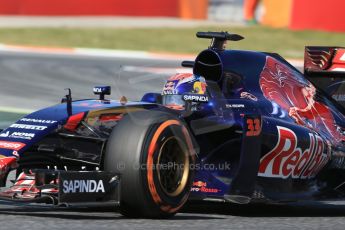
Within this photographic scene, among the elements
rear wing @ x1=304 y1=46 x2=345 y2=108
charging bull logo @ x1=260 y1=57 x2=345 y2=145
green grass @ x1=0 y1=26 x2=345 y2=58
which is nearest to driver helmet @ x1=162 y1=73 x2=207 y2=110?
charging bull logo @ x1=260 y1=57 x2=345 y2=145

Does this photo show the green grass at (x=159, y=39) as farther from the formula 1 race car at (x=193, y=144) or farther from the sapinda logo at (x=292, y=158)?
the sapinda logo at (x=292, y=158)

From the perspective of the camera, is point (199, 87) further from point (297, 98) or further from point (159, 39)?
point (159, 39)

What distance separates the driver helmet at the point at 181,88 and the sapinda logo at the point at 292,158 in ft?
2.18

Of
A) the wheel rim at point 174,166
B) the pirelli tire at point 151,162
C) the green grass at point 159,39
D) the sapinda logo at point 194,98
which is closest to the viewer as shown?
the pirelli tire at point 151,162

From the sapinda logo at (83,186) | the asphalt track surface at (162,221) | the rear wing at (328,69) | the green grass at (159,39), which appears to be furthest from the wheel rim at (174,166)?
the green grass at (159,39)

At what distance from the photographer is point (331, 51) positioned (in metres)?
8.13

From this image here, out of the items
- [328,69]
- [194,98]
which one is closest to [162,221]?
[194,98]

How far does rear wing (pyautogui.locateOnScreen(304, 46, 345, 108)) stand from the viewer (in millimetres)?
8055

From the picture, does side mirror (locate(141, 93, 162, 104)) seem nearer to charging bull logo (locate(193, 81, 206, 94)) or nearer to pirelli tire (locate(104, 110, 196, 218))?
charging bull logo (locate(193, 81, 206, 94))

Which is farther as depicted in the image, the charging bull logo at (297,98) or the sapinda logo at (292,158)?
the charging bull logo at (297,98)

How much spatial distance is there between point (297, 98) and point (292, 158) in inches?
27.3

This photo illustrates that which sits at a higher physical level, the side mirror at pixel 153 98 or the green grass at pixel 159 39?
the green grass at pixel 159 39

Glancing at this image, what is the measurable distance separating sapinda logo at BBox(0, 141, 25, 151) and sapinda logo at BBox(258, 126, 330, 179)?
1673 mm

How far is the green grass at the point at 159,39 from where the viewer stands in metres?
27.4
